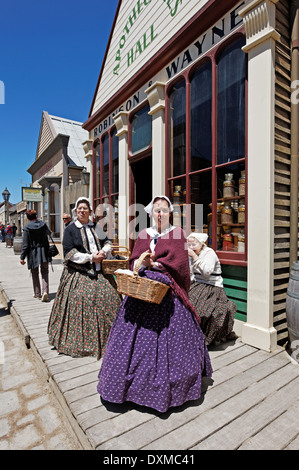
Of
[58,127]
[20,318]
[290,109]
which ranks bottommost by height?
[20,318]

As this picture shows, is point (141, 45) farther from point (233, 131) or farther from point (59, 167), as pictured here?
point (59, 167)

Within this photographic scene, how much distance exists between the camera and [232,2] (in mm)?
3303

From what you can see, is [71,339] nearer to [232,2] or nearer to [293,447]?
[293,447]

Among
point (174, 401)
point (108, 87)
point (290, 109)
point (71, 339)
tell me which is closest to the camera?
point (174, 401)

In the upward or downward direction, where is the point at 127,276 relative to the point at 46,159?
downward

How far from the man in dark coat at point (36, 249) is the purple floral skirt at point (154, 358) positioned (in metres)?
3.50

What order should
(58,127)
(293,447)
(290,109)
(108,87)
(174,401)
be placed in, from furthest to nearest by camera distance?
(58,127) < (108,87) < (290,109) < (174,401) < (293,447)

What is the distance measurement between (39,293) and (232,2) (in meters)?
5.58

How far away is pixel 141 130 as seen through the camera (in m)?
5.37

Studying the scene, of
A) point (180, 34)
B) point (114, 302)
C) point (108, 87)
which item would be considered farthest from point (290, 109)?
point (108, 87)

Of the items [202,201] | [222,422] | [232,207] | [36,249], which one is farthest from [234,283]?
[36,249]

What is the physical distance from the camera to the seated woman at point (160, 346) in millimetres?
1960

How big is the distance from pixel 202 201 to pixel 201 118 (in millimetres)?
1228

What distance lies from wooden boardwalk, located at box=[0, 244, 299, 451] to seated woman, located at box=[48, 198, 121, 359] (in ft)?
0.59
